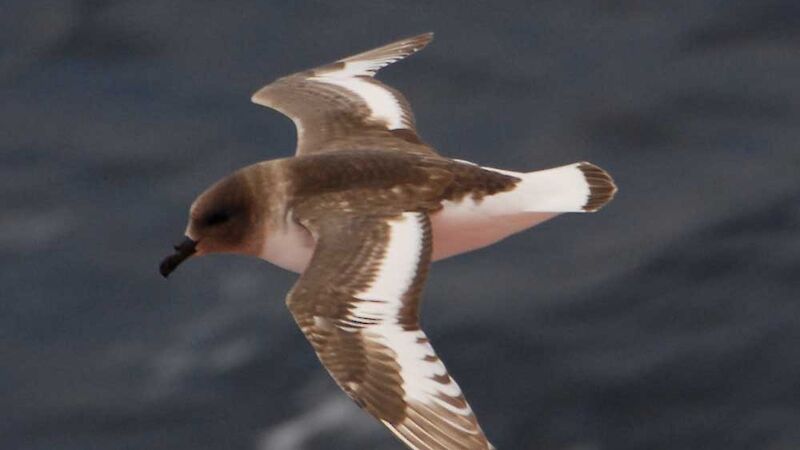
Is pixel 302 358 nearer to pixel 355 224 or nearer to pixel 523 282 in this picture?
pixel 523 282

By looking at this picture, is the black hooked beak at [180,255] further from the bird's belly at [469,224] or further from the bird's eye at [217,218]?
the bird's belly at [469,224]

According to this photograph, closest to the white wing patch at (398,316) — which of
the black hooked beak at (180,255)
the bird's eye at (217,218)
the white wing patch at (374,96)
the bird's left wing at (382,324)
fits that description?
the bird's left wing at (382,324)

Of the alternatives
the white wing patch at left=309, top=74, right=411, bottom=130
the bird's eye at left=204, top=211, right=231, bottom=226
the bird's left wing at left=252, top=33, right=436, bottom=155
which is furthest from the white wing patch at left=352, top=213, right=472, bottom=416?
the white wing patch at left=309, top=74, right=411, bottom=130

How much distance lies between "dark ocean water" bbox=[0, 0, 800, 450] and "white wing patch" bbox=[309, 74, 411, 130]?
2.31 meters

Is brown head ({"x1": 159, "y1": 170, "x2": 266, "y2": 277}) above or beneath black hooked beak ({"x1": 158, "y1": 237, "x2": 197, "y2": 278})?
above

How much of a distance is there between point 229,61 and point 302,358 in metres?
3.06

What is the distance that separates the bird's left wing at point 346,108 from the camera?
1143 cm

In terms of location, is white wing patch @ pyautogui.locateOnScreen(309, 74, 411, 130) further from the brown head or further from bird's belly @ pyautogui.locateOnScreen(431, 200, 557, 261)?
the brown head

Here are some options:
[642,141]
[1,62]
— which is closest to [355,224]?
[642,141]

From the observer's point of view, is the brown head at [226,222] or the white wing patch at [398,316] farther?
the brown head at [226,222]

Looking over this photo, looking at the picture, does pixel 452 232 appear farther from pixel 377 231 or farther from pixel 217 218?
pixel 217 218

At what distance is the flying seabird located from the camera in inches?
351

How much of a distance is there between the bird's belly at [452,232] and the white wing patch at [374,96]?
4.59ft

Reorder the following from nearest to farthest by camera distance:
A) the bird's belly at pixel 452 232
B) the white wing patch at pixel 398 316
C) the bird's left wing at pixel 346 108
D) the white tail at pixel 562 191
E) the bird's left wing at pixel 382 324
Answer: the bird's left wing at pixel 382 324
the white wing patch at pixel 398 316
the bird's belly at pixel 452 232
the white tail at pixel 562 191
the bird's left wing at pixel 346 108
